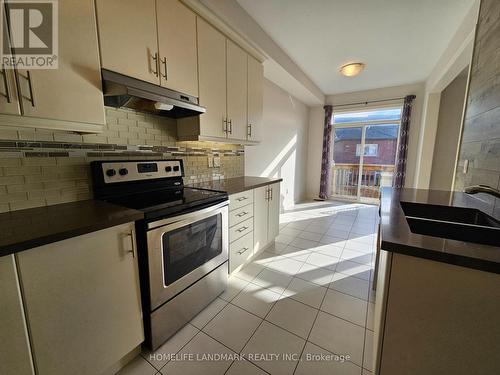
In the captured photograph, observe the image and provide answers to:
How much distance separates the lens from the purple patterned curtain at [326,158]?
16.1 ft

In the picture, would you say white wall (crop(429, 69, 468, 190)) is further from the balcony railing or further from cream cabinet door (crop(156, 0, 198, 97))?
cream cabinet door (crop(156, 0, 198, 97))

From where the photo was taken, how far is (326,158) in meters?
5.03

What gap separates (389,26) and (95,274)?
3475mm

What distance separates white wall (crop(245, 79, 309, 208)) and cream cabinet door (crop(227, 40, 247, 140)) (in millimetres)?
764

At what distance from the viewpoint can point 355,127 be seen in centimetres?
487

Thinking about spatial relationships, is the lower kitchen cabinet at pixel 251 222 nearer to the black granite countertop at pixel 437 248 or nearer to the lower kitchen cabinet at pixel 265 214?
the lower kitchen cabinet at pixel 265 214

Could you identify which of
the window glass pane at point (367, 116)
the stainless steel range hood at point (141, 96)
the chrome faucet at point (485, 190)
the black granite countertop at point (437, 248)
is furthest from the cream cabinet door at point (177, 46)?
the window glass pane at point (367, 116)

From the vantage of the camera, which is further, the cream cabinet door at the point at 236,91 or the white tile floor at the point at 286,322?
the cream cabinet door at the point at 236,91

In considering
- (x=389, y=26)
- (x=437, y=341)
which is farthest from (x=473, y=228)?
(x=389, y=26)

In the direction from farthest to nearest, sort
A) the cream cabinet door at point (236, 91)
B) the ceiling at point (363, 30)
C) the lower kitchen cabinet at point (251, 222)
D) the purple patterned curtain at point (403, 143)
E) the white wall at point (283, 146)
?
1. the purple patterned curtain at point (403, 143)
2. the white wall at point (283, 146)
3. the cream cabinet door at point (236, 91)
4. the ceiling at point (363, 30)
5. the lower kitchen cabinet at point (251, 222)

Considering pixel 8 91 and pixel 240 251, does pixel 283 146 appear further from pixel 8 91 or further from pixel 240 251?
pixel 8 91

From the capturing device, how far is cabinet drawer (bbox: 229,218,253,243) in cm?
188

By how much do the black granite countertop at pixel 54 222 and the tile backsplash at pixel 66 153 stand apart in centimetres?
9

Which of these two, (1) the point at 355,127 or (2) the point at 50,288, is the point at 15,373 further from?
(1) the point at 355,127
